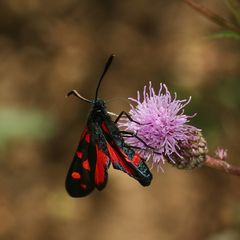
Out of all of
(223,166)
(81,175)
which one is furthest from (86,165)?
(223,166)

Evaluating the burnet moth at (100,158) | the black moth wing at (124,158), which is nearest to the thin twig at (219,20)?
the burnet moth at (100,158)

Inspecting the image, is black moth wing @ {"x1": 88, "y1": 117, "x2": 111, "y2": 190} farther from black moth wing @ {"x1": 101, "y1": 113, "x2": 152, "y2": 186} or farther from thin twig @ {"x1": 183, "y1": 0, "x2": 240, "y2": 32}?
thin twig @ {"x1": 183, "y1": 0, "x2": 240, "y2": 32}

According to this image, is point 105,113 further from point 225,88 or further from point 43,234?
point 43,234

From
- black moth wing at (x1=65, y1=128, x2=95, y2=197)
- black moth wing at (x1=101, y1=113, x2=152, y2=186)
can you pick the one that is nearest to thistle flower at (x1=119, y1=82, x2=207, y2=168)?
black moth wing at (x1=101, y1=113, x2=152, y2=186)

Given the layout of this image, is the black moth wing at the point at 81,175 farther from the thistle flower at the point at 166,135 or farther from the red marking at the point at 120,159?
the thistle flower at the point at 166,135

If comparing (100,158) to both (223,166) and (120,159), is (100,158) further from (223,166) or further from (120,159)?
(223,166)

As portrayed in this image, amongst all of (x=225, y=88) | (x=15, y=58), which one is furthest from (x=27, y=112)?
(x=225, y=88)
